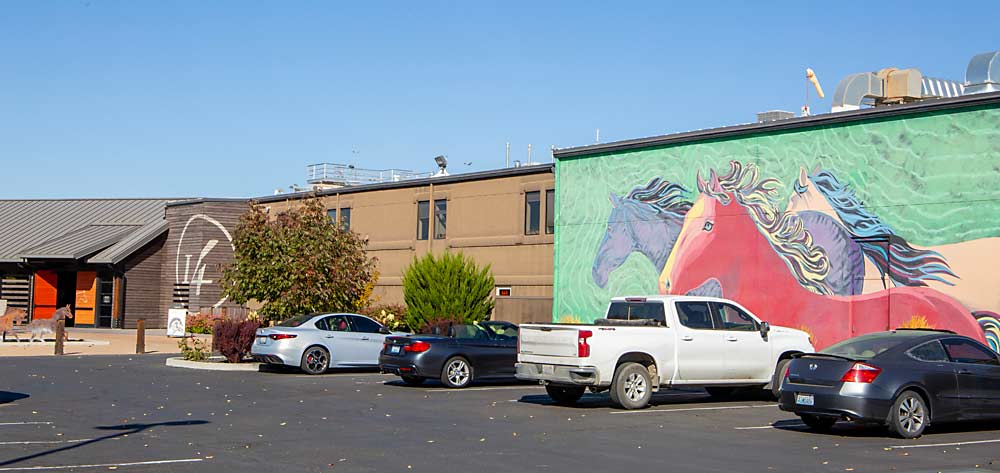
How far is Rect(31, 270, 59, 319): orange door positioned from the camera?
56.4 m

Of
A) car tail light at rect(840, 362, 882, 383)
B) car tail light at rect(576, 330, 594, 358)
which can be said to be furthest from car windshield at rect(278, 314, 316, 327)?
car tail light at rect(840, 362, 882, 383)

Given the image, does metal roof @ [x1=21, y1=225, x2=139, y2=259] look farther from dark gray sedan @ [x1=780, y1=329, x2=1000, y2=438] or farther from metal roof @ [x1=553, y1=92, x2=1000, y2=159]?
dark gray sedan @ [x1=780, y1=329, x2=1000, y2=438]

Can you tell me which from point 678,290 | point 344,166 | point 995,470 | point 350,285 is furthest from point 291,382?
point 344,166

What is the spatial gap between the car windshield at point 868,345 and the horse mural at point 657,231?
10.0 m

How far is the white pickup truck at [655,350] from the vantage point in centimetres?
1850

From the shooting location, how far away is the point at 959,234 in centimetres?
2352

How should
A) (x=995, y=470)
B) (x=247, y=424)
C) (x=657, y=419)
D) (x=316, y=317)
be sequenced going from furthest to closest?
(x=316, y=317) → (x=657, y=419) → (x=247, y=424) → (x=995, y=470)

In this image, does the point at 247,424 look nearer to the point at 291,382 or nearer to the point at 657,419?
the point at 657,419

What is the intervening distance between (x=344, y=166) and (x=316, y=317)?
28636 millimetres

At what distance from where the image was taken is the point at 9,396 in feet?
63.7

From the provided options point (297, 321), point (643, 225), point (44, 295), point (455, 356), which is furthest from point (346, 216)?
point (455, 356)

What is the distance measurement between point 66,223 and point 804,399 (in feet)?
176

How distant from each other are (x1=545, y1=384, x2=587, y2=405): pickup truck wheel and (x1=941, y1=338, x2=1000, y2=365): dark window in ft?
20.5

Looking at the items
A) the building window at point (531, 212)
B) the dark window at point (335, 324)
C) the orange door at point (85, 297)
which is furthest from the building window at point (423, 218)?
the orange door at point (85, 297)
